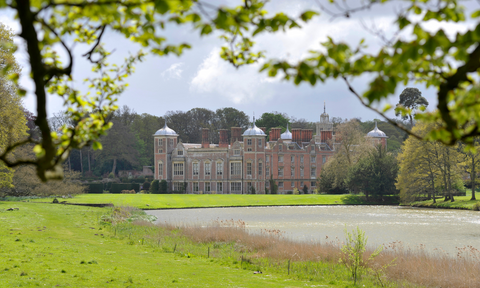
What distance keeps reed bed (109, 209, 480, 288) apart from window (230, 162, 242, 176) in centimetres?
3784

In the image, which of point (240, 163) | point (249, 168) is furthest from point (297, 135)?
point (240, 163)

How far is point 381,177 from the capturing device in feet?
139

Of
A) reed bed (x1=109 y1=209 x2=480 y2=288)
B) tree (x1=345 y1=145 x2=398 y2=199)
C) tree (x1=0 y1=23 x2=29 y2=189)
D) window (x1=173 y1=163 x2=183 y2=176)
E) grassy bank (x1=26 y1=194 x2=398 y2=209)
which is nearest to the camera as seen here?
reed bed (x1=109 y1=209 x2=480 y2=288)

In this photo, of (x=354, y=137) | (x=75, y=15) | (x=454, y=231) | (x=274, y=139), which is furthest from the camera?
(x=274, y=139)

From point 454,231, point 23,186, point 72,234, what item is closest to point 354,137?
point 454,231

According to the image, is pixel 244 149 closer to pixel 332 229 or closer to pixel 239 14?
pixel 332 229

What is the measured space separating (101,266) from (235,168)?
148ft

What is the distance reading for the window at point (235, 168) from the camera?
54.5 metres

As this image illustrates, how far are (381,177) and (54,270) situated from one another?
37.7 m

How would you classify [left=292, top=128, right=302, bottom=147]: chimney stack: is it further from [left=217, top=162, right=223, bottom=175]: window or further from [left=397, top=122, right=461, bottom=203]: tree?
[left=397, top=122, right=461, bottom=203]: tree

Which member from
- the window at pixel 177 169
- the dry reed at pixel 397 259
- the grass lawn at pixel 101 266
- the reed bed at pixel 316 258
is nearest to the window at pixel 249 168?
the window at pixel 177 169

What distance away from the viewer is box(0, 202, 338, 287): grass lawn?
840 cm

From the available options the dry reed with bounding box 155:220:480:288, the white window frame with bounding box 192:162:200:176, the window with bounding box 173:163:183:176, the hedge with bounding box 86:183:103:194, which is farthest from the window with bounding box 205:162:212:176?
the dry reed with bounding box 155:220:480:288

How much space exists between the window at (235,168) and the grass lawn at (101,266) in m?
39.1
